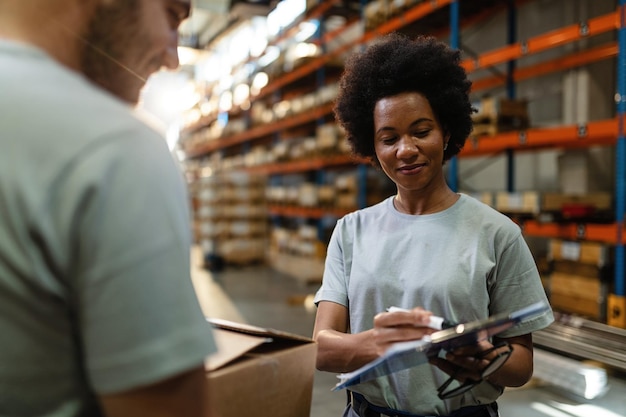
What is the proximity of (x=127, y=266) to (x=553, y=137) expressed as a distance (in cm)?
459

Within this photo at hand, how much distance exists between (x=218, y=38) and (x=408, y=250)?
15.0 metres

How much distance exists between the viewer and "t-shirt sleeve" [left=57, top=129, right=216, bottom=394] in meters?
0.47

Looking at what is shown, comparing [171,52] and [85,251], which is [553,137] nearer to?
[171,52]

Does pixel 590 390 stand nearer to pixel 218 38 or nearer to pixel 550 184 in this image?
pixel 550 184

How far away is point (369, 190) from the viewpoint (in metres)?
7.61

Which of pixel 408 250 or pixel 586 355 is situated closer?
pixel 408 250

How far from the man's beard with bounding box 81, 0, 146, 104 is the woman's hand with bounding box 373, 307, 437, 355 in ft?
2.47

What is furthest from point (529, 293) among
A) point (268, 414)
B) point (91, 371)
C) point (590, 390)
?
point (590, 390)

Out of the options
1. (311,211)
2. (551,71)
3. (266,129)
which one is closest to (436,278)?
(551,71)

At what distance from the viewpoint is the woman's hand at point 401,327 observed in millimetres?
1095

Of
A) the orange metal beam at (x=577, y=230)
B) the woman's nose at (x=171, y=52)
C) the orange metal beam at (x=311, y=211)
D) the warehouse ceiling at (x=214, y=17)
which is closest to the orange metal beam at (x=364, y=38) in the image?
the warehouse ceiling at (x=214, y=17)

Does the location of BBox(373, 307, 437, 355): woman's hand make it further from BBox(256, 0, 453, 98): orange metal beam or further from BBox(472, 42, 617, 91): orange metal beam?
BBox(472, 42, 617, 91): orange metal beam

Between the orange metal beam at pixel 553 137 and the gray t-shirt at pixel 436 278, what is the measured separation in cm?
315

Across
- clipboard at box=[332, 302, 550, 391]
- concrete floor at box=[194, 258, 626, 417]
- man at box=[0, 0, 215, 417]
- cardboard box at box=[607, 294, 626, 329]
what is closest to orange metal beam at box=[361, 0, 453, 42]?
cardboard box at box=[607, 294, 626, 329]
